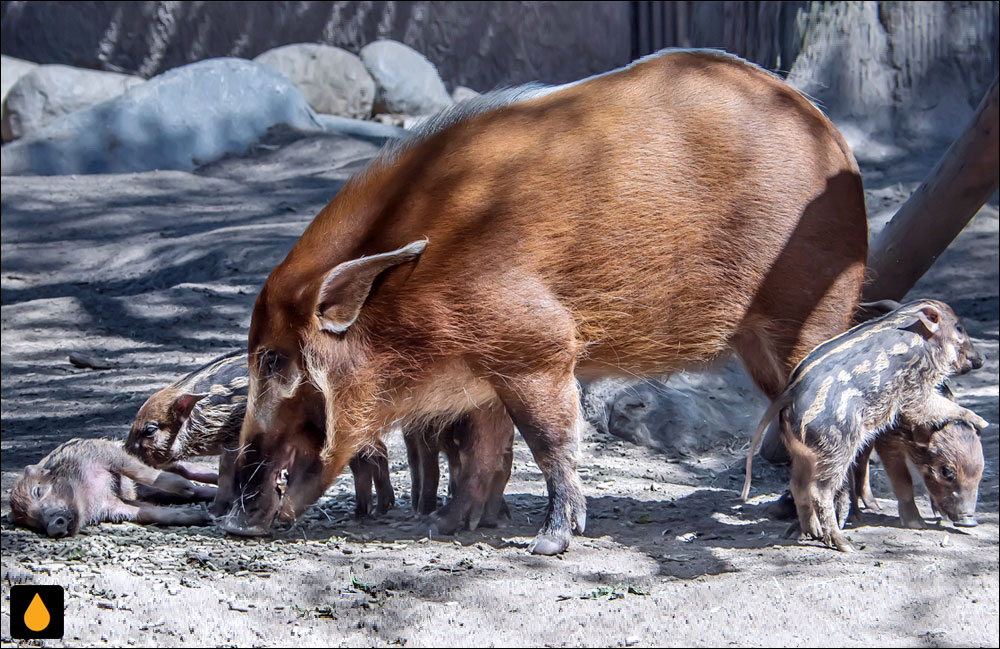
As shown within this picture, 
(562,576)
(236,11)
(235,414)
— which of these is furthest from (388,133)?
(562,576)

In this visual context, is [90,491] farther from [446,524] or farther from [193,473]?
[446,524]

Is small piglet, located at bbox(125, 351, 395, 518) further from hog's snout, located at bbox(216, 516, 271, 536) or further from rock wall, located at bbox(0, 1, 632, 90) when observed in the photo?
rock wall, located at bbox(0, 1, 632, 90)

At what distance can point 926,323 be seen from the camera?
3.62 meters

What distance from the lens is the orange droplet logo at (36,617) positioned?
8.08 ft

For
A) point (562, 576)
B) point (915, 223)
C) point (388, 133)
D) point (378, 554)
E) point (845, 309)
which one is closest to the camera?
point (562, 576)

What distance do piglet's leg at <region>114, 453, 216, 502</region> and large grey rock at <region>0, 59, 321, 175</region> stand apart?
7.21 metres

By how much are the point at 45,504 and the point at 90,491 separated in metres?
0.17

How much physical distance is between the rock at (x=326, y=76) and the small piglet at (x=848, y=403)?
35.5ft

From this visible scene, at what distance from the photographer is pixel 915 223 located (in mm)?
4008

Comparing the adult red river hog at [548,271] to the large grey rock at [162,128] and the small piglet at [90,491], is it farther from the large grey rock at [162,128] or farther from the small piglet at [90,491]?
the large grey rock at [162,128]

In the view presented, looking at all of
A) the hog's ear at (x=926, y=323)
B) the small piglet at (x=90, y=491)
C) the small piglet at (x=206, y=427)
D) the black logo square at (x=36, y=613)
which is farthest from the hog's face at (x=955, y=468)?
the black logo square at (x=36, y=613)

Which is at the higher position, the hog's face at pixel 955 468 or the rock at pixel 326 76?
the rock at pixel 326 76

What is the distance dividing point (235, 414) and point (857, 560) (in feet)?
6.78

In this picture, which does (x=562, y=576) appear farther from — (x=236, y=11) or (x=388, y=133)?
(x=236, y=11)
